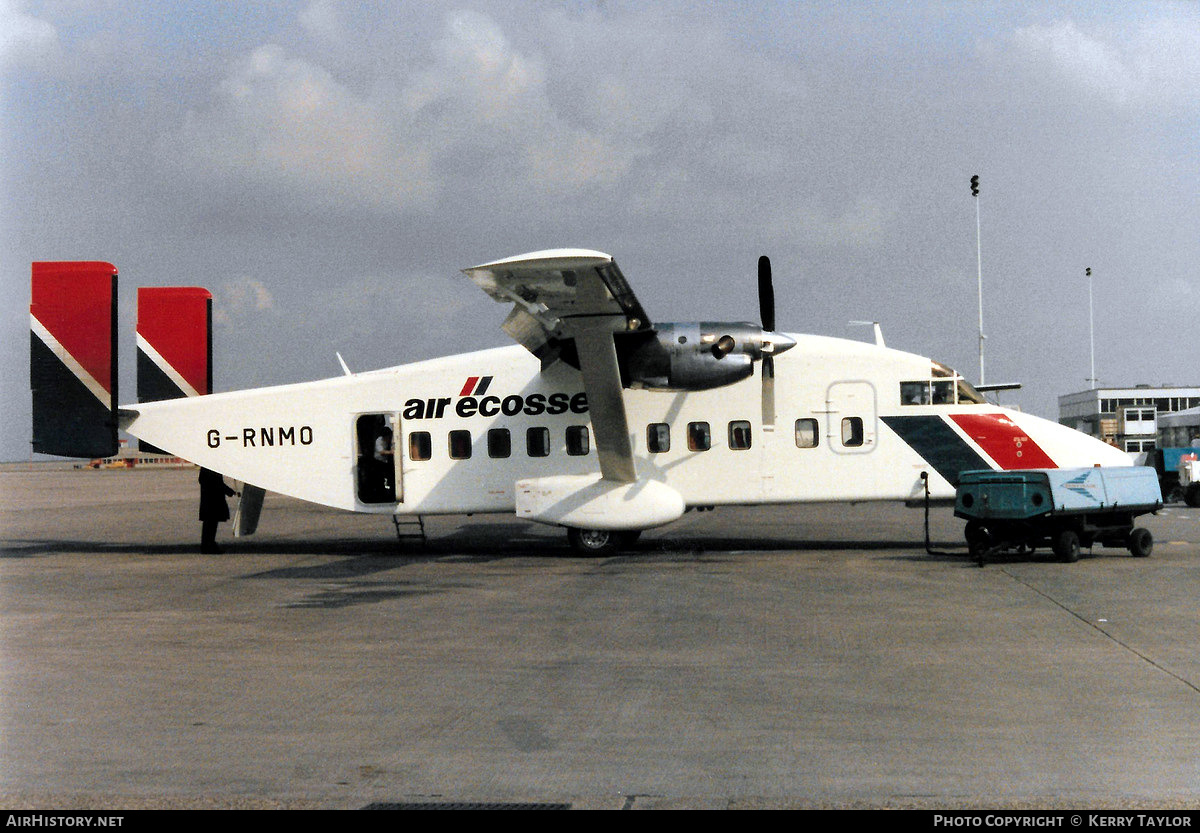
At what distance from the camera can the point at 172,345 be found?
20.7 metres

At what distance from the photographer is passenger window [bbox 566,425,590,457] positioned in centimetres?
1856

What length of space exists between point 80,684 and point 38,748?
1.98 meters

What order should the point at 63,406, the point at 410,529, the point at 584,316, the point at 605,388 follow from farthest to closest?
1. the point at 410,529
2. the point at 63,406
3. the point at 605,388
4. the point at 584,316

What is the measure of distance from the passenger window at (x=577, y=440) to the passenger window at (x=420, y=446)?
8.21 ft

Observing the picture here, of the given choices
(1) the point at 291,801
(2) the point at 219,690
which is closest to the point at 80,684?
(2) the point at 219,690

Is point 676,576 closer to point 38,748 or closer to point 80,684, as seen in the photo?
point 80,684

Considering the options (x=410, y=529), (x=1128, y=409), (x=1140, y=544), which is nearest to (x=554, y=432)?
(x=1140, y=544)

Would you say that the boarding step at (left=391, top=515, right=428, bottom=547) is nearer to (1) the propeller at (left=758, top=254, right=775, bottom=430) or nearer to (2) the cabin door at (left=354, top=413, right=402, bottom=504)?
(2) the cabin door at (left=354, top=413, right=402, bottom=504)

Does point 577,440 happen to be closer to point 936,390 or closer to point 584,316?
point 584,316

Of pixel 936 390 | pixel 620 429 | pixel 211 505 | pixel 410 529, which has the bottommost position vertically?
pixel 410 529

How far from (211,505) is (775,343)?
1065 centimetres

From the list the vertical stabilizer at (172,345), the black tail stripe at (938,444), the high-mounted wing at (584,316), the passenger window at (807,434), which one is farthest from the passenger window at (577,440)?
the vertical stabilizer at (172,345)

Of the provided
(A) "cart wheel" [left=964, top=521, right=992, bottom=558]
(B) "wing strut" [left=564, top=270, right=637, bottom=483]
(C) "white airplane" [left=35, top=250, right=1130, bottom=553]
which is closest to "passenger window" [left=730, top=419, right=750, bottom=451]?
(C) "white airplane" [left=35, top=250, right=1130, bottom=553]

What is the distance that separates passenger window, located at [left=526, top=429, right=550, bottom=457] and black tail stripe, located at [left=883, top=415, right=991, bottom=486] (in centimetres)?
581
